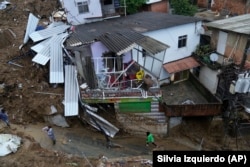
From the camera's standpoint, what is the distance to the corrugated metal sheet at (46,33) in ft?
70.4

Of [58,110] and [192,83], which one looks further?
[192,83]

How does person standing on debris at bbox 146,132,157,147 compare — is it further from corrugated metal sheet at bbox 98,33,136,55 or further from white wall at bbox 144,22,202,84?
white wall at bbox 144,22,202,84

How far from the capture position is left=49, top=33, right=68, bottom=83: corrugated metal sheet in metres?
19.3

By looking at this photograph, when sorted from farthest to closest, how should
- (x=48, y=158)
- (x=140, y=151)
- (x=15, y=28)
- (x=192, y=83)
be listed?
(x=15, y=28) < (x=192, y=83) < (x=140, y=151) < (x=48, y=158)

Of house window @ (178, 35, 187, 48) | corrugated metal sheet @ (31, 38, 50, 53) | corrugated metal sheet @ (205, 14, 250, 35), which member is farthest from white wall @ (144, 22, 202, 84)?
corrugated metal sheet @ (31, 38, 50, 53)

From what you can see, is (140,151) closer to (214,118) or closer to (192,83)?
(214,118)

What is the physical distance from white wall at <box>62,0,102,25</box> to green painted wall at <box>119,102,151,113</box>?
10443 mm

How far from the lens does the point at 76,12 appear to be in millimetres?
24031

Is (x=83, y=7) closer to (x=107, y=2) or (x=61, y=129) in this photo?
(x=107, y=2)

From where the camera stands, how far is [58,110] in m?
18.2

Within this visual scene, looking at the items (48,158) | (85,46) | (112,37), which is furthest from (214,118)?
(48,158)

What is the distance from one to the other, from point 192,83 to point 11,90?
1440 cm

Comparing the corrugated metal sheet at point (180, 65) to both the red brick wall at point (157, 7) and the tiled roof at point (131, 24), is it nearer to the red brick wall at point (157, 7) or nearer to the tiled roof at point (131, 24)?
the tiled roof at point (131, 24)

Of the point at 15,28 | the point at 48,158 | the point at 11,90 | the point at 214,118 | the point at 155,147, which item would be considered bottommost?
the point at 155,147
